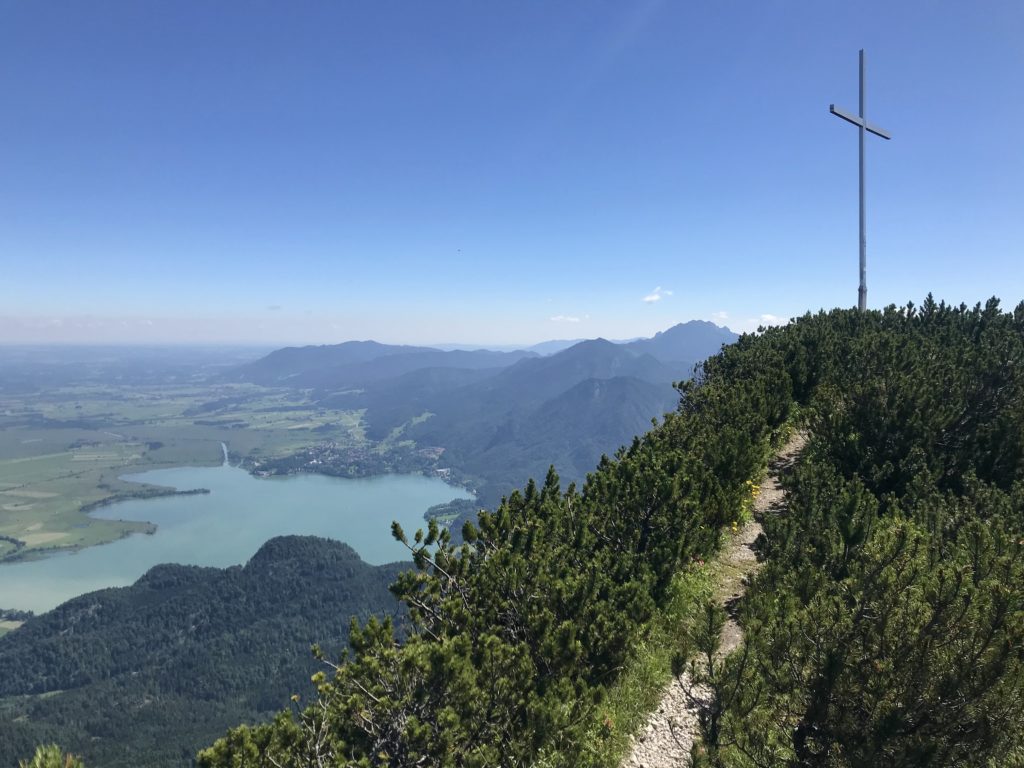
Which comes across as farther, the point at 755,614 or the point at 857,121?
the point at 857,121

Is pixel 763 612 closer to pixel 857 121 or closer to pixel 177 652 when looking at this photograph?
pixel 857 121

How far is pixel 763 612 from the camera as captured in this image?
7.20m

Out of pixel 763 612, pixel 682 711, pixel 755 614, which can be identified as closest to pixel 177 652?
pixel 682 711

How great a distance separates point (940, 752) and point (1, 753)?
132162 mm

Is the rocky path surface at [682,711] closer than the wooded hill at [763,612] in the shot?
No

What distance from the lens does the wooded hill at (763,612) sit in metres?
5.48

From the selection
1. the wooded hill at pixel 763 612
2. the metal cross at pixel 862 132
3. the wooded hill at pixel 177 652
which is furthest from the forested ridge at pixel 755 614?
the wooded hill at pixel 177 652

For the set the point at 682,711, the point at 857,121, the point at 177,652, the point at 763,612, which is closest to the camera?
the point at 763,612

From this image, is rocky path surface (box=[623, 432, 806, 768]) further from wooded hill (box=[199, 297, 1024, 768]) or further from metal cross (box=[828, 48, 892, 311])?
metal cross (box=[828, 48, 892, 311])

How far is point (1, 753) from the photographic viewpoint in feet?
275

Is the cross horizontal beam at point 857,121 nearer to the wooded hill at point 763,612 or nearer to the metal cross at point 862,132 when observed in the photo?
the metal cross at point 862,132

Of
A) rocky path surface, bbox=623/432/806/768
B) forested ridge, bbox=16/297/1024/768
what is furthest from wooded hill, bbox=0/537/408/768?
rocky path surface, bbox=623/432/806/768

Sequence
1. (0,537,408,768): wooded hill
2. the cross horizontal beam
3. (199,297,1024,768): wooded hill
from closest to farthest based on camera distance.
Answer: (199,297,1024,768): wooded hill
the cross horizontal beam
(0,537,408,768): wooded hill

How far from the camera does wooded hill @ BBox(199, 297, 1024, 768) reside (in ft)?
18.0
